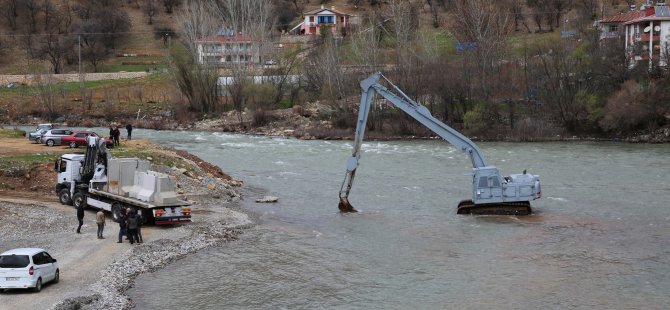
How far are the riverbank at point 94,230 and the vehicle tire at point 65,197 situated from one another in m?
0.41

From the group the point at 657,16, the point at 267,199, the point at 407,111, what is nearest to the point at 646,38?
the point at 657,16

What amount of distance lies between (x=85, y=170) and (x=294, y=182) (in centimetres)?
1497

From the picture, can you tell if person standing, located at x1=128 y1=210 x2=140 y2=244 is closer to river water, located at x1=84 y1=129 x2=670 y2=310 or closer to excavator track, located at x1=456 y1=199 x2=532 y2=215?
river water, located at x1=84 y1=129 x2=670 y2=310

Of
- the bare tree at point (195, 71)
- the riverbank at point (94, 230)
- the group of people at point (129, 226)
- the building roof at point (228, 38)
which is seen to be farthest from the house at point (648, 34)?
the group of people at point (129, 226)

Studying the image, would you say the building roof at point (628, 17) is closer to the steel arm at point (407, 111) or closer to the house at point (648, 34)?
the house at point (648, 34)

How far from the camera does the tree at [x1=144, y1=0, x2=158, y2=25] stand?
158312 millimetres

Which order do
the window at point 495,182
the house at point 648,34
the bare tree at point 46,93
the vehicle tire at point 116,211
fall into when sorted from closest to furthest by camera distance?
the vehicle tire at point 116,211
the window at point 495,182
the house at point 648,34
the bare tree at point 46,93

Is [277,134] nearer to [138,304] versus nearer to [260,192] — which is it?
[260,192]

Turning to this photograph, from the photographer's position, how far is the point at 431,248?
32500 millimetres

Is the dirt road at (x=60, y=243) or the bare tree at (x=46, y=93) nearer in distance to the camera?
the dirt road at (x=60, y=243)

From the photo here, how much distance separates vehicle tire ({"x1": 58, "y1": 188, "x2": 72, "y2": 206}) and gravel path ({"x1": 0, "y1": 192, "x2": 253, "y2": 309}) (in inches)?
14.3

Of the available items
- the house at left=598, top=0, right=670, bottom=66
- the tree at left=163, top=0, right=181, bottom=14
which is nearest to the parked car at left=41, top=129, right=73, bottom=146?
the house at left=598, top=0, right=670, bottom=66

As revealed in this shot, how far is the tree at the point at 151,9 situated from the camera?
158 m

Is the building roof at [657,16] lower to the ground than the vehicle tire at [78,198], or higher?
higher
